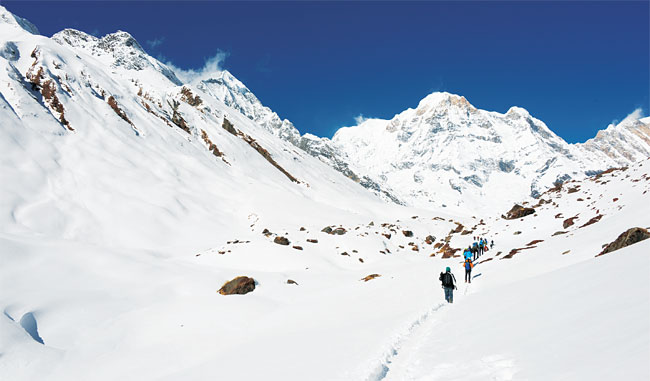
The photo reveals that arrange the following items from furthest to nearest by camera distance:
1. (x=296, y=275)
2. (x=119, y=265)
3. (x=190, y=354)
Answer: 1. (x=296, y=275)
2. (x=119, y=265)
3. (x=190, y=354)

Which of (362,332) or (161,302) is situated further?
(161,302)

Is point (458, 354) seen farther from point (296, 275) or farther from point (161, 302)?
point (296, 275)

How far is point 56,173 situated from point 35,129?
11127mm

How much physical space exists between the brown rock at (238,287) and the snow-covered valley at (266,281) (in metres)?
0.53

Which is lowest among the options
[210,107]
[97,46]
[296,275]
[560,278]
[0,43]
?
[560,278]

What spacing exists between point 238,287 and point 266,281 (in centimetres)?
248

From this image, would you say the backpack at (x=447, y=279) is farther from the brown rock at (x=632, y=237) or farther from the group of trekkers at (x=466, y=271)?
the brown rock at (x=632, y=237)

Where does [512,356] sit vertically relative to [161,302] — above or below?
below

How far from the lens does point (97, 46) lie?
13700 cm

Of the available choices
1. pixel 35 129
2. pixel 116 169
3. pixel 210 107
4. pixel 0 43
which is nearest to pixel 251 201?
pixel 116 169

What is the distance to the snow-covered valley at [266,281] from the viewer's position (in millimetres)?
6418

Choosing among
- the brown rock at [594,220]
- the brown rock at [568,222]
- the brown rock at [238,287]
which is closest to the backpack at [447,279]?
the brown rock at [238,287]

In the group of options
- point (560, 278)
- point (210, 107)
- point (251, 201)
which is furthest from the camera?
point (210, 107)

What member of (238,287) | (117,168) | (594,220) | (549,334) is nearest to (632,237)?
(549,334)
